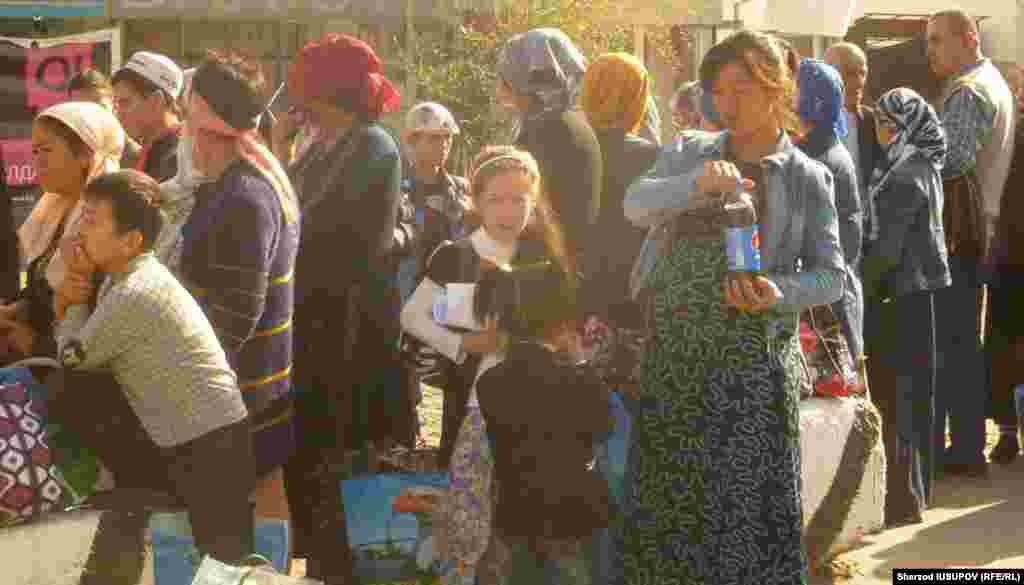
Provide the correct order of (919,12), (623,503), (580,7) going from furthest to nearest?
1. (919,12)
2. (580,7)
3. (623,503)

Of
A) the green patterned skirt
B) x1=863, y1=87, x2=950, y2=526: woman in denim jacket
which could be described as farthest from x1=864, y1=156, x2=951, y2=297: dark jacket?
A: the green patterned skirt

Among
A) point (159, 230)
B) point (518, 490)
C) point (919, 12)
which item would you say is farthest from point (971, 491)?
point (919, 12)

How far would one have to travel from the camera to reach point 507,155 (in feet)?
17.2

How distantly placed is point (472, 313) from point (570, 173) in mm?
814

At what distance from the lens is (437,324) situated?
527cm

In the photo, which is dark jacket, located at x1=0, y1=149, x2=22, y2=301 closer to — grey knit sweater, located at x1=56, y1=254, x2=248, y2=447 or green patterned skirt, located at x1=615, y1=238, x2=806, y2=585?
grey knit sweater, located at x1=56, y1=254, x2=248, y2=447

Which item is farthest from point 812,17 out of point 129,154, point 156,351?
point 156,351

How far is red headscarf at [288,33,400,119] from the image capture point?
560 centimetres

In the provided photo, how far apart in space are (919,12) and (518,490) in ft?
55.7

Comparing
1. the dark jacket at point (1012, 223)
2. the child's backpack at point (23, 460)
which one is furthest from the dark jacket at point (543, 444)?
the dark jacket at point (1012, 223)

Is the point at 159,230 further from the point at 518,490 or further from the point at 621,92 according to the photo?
the point at 621,92

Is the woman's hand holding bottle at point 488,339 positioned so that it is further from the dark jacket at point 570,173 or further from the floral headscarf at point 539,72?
the floral headscarf at point 539,72

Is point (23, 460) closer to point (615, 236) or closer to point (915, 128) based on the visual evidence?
point (615, 236)

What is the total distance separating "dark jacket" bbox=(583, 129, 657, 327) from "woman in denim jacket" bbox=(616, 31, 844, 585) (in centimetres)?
54
